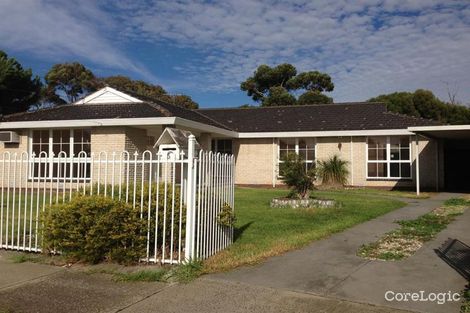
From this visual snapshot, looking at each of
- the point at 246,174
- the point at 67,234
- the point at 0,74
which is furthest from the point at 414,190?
the point at 0,74

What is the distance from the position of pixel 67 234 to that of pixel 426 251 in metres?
5.77

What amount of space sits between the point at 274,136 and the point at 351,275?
18.1 m

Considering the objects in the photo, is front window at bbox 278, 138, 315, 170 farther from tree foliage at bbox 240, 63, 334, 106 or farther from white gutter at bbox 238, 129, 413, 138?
tree foliage at bbox 240, 63, 334, 106

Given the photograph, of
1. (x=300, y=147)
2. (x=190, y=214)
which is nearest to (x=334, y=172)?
(x=300, y=147)

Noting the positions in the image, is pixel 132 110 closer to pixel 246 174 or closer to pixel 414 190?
pixel 246 174

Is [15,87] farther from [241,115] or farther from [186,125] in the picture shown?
[186,125]

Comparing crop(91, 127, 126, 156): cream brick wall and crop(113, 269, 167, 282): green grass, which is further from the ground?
crop(91, 127, 126, 156): cream brick wall

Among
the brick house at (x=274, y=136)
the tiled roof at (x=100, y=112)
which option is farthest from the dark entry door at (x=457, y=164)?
the tiled roof at (x=100, y=112)

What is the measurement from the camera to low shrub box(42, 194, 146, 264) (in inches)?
265

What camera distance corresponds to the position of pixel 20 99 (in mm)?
35188

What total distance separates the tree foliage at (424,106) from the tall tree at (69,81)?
3403 cm

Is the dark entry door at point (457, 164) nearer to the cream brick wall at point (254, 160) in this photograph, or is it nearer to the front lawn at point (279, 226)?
the cream brick wall at point (254, 160)

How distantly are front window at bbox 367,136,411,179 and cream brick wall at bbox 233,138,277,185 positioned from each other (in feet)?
16.5

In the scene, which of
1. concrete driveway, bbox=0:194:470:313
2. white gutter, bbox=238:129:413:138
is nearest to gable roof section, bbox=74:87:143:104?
white gutter, bbox=238:129:413:138
